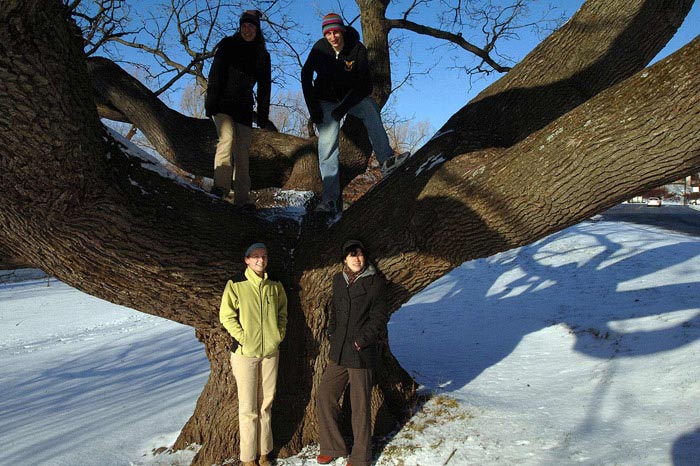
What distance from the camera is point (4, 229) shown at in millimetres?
2850

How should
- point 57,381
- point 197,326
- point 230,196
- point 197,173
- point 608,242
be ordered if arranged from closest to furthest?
point 197,326, point 230,196, point 197,173, point 57,381, point 608,242

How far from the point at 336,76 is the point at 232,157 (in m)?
1.17

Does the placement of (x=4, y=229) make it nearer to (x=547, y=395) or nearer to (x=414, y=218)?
(x=414, y=218)

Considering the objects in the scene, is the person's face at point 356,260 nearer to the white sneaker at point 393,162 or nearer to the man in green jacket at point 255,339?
the man in green jacket at point 255,339

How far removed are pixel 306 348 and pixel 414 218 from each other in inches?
58.3

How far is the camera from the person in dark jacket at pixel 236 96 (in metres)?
4.29

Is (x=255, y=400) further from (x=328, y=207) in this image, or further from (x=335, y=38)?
(x=335, y=38)

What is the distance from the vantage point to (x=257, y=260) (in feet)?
12.2

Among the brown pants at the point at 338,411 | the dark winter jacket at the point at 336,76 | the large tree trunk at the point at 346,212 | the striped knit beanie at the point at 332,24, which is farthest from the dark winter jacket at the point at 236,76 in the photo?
the brown pants at the point at 338,411

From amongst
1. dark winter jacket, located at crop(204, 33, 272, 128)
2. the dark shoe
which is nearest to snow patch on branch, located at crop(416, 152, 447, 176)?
dark winter jacket, located at crop(204, 33, 272, 128)

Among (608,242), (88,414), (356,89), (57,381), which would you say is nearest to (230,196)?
(356,89)

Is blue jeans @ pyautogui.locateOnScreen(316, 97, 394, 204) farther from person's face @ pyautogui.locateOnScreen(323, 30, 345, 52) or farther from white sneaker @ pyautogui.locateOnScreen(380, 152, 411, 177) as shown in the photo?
person's face @ pyautogui.locateOnScreen(323, 30, 345, 52)

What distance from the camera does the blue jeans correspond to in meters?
4.39

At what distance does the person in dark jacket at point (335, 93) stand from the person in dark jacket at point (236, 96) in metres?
0.51
